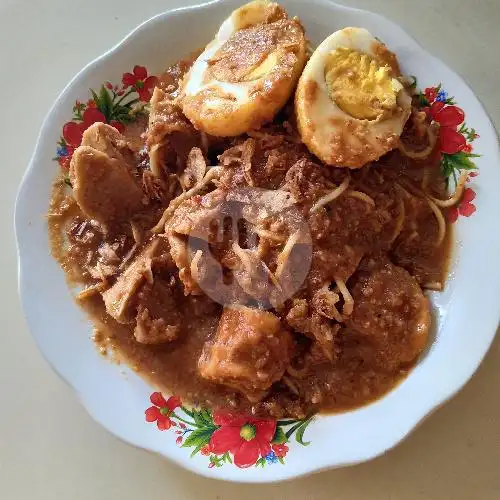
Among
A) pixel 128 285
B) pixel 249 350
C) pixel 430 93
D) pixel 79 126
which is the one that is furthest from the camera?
pixel 79 126

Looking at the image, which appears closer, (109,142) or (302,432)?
(302,432)

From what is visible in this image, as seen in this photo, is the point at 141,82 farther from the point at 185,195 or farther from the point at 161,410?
the point at 161,410

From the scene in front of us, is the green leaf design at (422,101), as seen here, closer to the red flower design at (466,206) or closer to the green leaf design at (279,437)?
the red flower design at (466,206)

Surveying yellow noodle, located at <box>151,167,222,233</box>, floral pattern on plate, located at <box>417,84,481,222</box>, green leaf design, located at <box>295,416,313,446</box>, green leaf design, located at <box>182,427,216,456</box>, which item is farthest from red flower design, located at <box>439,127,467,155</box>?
green leaf design, located at <box>182,427,216,456</box>

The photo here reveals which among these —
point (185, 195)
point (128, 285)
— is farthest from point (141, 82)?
point (128, 285)

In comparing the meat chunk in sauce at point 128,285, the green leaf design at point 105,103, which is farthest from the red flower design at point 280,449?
the green leaf design at point 105,103

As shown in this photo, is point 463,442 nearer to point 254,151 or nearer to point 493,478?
point 493,478
